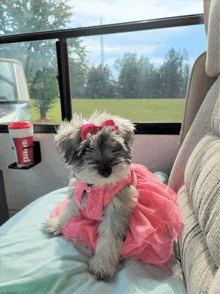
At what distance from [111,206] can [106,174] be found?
0.20 meters

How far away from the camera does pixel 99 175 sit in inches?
40.1

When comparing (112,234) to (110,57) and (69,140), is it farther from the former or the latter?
(110,57)

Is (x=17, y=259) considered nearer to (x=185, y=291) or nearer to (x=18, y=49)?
(x=185, y=291)

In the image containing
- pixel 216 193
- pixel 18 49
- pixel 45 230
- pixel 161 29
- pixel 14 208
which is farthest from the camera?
pixel 14 208

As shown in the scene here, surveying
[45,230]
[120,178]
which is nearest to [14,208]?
[45,230]

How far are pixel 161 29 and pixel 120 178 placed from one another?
5.60ft

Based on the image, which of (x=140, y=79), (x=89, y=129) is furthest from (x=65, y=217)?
(x=140, y=79)

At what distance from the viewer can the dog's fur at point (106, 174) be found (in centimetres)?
100

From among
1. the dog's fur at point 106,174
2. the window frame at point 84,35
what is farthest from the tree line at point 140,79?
the dog's fur at point 106,174

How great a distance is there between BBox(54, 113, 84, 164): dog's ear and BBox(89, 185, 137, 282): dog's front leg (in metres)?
0.34

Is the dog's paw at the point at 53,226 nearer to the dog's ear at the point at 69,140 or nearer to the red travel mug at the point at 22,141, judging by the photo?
the dog's ear at the point at 69,140

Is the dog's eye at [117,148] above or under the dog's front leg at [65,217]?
above

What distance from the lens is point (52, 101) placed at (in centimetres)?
248

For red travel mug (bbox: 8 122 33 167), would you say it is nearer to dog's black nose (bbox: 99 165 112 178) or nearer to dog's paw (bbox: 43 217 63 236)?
dog's paw (bbox: 43 217 63 236)
